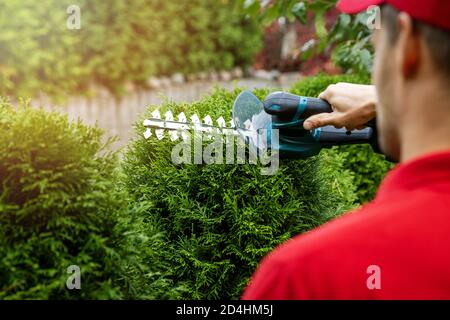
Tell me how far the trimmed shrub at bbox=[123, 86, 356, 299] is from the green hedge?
142 inches

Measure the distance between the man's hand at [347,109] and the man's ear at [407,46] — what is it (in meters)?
1.21

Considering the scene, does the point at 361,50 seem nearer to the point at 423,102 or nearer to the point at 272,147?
the point at 272,147

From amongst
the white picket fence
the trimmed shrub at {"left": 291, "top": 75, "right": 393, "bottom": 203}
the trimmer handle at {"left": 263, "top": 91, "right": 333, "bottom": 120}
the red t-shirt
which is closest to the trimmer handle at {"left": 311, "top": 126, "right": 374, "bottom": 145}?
the trimmer handle at {"left": 263, "top": 91, "right": 333, "bottom": 120}

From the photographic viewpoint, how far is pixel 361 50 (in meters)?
5.80

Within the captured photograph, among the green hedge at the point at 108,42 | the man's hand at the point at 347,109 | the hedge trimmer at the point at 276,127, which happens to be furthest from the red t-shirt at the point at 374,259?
the green hedge at the point at 108,42

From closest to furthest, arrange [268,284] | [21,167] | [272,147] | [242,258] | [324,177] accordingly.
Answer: [268,284] → [21,167] → [272,147] → [242,258] → [324,177]

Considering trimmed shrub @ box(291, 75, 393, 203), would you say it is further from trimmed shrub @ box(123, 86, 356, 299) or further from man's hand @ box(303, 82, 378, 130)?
man's hand @ box(303, 82, 378, 130)

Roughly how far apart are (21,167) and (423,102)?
4.25 ft

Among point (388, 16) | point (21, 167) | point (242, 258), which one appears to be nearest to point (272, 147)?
point (242, 258)

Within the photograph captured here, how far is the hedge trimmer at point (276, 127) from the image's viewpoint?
101 inches

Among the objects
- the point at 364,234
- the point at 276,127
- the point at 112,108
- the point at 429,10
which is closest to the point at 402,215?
the point at 364,234

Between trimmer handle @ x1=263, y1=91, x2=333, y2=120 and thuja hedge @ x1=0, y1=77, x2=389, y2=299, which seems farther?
trimmer handle @ x1=263, y1=91, x2=333, y2=120

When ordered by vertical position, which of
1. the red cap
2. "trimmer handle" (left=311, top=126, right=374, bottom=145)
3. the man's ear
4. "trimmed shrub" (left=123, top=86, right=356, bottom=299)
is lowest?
"trimmed shrub" (left=123, top=86, right=356, bottom=299)

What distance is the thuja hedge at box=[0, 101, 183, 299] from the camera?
6.86 ft
